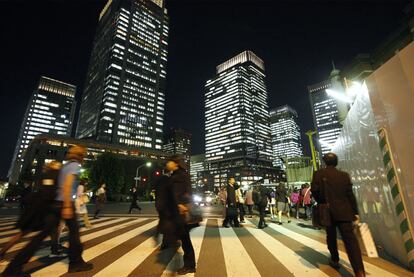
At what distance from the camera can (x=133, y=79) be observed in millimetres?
122312

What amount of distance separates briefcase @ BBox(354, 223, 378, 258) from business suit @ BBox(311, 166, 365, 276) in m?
0.14

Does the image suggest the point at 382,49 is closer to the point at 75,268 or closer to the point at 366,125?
the point at 366,125

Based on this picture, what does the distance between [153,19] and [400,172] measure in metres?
170

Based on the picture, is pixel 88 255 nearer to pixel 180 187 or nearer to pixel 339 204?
pixel 180 187

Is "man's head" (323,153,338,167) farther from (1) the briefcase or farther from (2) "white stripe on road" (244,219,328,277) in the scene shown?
(2) "white stripe on road" (244,219,328,277)

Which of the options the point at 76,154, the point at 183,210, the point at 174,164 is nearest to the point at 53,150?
the point at 76,154

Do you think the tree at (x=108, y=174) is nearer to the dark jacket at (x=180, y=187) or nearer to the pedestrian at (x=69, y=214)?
the pedestrian at (x=69, y=214)

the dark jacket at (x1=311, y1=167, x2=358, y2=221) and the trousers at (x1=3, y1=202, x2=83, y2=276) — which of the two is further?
the dark jacket at (x1=311, y1=167, x2=358, y2=221)

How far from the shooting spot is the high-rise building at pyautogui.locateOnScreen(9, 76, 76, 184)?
142125mm

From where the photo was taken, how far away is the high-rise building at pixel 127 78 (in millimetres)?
110312

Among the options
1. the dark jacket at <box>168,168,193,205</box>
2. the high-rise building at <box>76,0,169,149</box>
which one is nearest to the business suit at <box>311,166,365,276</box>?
the dark jacket at <box>168,168,193,205</box>

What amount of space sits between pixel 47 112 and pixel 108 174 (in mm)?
140416

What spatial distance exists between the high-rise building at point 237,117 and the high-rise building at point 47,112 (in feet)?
354

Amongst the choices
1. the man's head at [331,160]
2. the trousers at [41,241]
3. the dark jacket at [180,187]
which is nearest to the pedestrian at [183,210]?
the dark jacket at [180,187]
